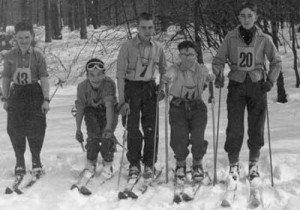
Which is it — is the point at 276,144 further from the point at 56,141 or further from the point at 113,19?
the point at 113,19

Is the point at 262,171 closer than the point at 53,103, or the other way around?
the point at 262,171

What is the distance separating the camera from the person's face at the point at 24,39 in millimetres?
4766

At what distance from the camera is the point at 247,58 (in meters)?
4.66

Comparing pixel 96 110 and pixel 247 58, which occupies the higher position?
pixel 247 58

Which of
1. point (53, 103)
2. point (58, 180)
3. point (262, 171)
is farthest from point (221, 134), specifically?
point (53, 103)

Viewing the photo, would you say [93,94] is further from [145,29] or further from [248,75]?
[248,75]

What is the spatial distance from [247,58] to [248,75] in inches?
7.4

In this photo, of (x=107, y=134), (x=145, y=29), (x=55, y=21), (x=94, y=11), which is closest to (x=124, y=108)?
(x=107, y=134)

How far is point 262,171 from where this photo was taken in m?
5.04

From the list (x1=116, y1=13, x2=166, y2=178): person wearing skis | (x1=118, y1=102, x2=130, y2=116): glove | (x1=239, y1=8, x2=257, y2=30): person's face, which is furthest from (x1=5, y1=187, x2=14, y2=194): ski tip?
(x1=239, y1=8, x2=257, y2=30): person's face

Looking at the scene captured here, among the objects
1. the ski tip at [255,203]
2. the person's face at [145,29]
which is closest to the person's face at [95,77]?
the person's face at [145,29]

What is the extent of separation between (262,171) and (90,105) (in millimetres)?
2210

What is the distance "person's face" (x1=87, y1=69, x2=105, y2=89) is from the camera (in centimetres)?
502

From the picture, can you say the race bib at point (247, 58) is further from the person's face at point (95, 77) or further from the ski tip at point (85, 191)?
the ski tip at point (85, 191)
